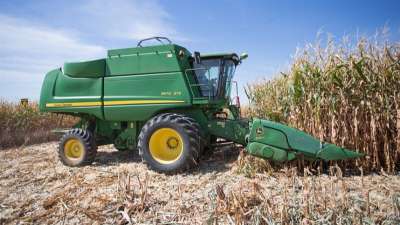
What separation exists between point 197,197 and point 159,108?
210 centimetres

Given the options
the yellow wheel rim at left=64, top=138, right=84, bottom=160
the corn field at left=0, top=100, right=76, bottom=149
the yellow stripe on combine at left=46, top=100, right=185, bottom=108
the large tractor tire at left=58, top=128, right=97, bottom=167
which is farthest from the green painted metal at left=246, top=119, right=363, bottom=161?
the corn field at left=0, top=100, right=76, bottom=149

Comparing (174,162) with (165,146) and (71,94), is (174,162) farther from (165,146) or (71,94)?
(71,94)

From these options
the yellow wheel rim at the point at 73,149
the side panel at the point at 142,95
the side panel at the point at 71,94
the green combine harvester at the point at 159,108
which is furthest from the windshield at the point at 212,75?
the yellow wheel rim at the point at 73,149

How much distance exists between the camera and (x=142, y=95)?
5.26 m


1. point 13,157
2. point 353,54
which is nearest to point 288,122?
point 353,54

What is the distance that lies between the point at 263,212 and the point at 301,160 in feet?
6.08

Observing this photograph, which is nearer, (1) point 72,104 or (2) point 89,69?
(2) point 89,69

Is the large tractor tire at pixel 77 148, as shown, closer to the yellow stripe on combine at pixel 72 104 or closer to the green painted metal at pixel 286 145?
the yellow stripe on combine at pixel 72 104

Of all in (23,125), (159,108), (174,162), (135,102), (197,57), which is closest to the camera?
(174,162)

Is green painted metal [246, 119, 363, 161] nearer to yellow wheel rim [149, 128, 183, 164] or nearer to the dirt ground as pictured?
the dirt ground

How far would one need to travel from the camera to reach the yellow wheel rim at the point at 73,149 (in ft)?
19.0

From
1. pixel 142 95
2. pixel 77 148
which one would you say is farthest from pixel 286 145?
pixel 77 148

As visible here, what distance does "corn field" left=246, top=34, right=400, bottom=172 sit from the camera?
4051 mm

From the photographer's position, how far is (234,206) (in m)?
2.76
